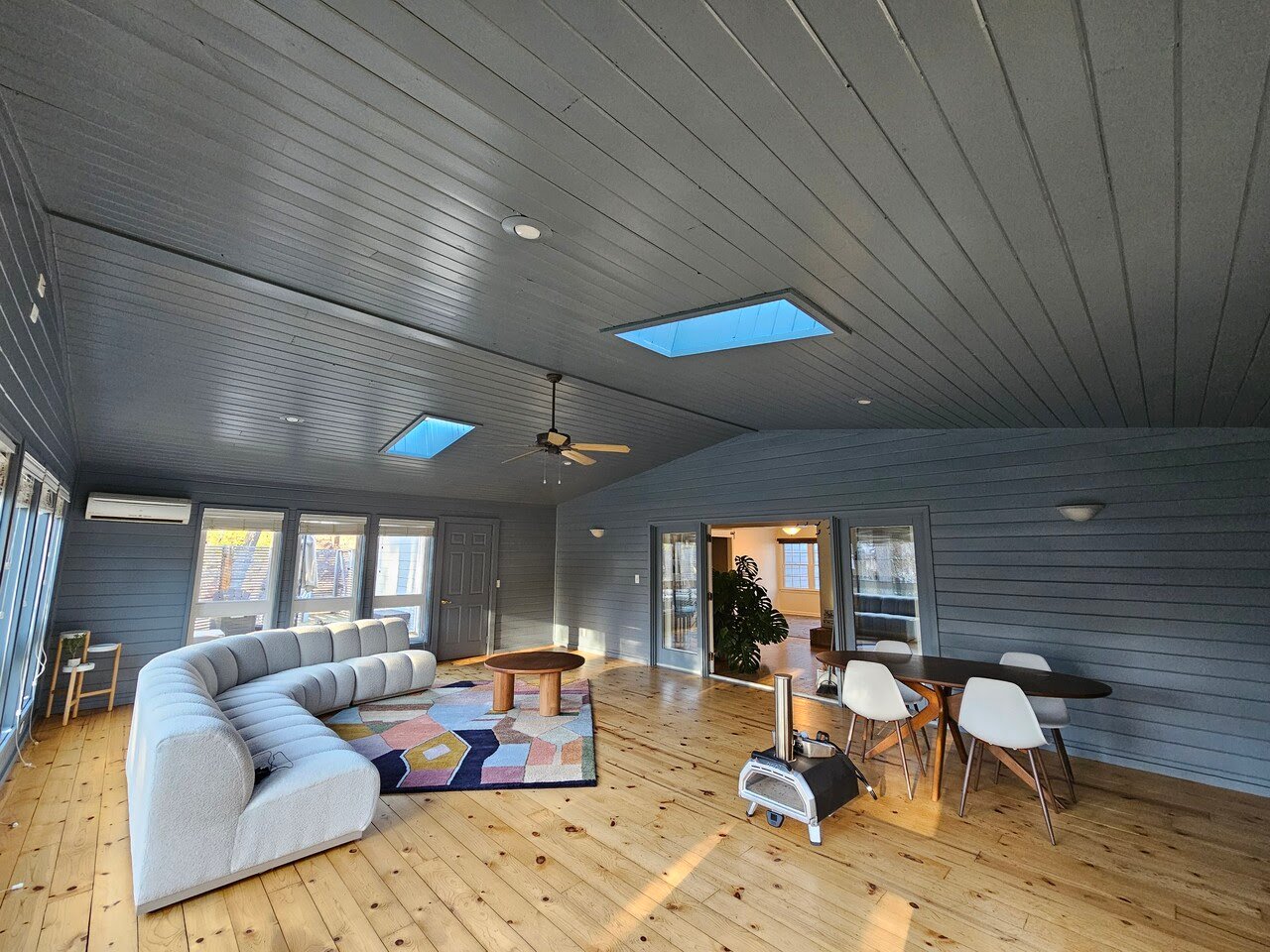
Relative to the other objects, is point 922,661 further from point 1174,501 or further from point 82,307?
point 82,307

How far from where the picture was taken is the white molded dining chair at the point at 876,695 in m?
3.79

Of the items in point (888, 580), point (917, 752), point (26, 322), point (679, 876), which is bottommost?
point (679, 876)

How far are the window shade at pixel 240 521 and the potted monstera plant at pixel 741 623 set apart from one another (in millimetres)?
5664

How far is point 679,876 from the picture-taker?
276 centimetres

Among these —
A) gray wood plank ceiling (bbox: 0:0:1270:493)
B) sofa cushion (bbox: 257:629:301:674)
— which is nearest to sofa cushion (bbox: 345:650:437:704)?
sofa cushion (bbox: 257:629:301:674)

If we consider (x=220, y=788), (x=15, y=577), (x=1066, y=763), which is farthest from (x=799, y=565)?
(x=15, y=577)

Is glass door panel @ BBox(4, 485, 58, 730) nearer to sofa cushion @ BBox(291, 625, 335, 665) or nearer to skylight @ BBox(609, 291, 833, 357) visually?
sofa cushion @ BBox(291, 625, 335, 665)

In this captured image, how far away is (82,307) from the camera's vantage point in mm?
2871

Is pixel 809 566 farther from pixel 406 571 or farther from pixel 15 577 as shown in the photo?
pixel 15 577

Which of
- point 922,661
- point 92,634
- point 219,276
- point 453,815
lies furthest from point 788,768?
point 92,634

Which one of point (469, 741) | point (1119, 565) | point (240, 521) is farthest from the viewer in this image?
point (240, 521)

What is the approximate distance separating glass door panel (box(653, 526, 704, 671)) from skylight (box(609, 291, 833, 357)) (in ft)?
13.2

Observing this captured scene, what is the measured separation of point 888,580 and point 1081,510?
5.74 ft

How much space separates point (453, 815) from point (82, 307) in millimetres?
3533
